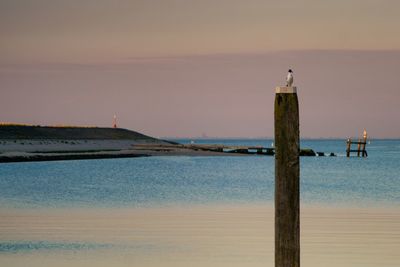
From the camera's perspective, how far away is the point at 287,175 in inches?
365

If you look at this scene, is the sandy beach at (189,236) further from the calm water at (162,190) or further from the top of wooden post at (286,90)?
the top of wooden post at (286,90)

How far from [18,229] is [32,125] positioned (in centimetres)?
9680

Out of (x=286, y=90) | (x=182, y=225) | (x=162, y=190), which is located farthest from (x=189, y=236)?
(x=162, y=190)

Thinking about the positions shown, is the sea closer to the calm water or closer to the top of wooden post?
the calm water

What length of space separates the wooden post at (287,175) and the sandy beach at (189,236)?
5285 millimetres

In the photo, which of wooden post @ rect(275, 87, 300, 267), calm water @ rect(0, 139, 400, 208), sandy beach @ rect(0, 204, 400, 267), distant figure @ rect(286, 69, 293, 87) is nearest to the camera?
wooden post @ rect(275, 87, 300, 267)

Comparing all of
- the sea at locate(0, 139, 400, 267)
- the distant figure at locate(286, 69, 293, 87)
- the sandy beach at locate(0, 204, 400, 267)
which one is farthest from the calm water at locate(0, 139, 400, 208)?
the distant figure at locate(286, 69, 293, 87)

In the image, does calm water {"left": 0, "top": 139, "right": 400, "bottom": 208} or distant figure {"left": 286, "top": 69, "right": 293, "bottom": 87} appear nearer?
distant figure {"left": 286, "top": 69, "right": 293, "bottom": 87}

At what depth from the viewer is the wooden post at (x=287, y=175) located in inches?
361

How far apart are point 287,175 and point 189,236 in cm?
900

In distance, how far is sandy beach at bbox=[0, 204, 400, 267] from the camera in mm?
15062

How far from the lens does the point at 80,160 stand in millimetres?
73375

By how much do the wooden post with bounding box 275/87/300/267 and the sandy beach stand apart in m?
5.28

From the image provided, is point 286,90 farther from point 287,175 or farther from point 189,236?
point 189,236
